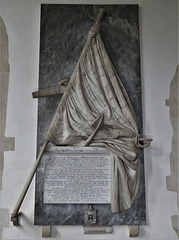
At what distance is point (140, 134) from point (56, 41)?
4.77ft

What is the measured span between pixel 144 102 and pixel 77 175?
3.70 ft

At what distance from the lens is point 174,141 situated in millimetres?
3516

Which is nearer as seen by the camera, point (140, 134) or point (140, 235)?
point (140, 235)

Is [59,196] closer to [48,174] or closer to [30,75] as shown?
[48,174]

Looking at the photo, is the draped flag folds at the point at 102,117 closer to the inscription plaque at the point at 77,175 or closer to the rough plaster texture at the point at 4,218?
the inscription plaque at the point at 77,175

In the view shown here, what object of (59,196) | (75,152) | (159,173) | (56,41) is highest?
(56,41)

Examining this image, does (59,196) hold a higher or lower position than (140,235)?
higher

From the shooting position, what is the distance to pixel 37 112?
11.5 feet

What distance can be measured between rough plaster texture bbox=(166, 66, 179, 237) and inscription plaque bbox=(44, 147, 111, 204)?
0.71 m

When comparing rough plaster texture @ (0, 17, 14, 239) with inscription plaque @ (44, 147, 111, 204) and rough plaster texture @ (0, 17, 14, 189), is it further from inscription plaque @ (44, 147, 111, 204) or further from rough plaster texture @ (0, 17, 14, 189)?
inscription plaque @ (44, 147, 111, 204)

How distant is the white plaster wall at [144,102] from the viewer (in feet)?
10.7

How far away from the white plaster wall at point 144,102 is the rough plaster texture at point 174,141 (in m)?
0.05

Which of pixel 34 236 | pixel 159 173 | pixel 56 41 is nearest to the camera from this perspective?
pixel 34 236

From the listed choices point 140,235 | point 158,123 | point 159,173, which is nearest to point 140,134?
point 158,123
